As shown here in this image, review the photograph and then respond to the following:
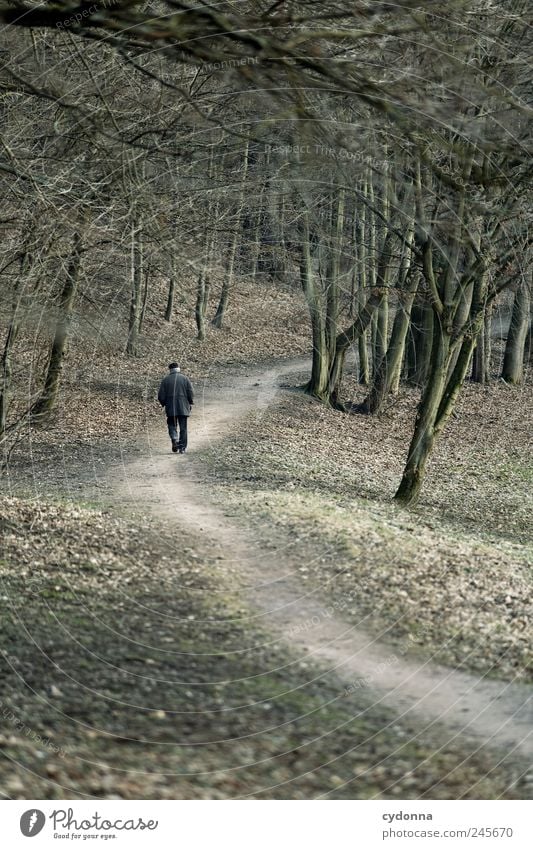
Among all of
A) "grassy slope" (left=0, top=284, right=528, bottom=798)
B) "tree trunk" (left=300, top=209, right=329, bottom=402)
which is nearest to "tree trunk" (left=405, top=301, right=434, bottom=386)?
"tree trunk" (left=300, top=209, right=329, bottom=402)

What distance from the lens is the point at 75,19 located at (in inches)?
205

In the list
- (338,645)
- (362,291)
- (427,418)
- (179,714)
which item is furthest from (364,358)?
(179,714)

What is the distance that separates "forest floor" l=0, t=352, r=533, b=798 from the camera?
17.3 feet

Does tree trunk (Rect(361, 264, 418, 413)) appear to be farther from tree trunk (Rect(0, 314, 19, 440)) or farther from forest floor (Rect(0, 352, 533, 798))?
tree trunk (Rect(0, 314, 19, 440))

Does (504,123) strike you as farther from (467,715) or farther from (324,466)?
(324,466)

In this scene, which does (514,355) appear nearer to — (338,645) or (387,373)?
(387,373)

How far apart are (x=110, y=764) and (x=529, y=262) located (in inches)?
497

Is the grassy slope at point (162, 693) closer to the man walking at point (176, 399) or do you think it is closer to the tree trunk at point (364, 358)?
the man walking at point (176, 399)

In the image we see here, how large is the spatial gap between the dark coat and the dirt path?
3.22m

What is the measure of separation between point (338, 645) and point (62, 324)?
8396 millimetres

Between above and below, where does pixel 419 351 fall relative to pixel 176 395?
below

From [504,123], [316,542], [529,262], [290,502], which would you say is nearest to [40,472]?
[290,502]

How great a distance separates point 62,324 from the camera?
14250 millimetres

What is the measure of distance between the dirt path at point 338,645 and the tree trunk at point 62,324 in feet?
8.59
